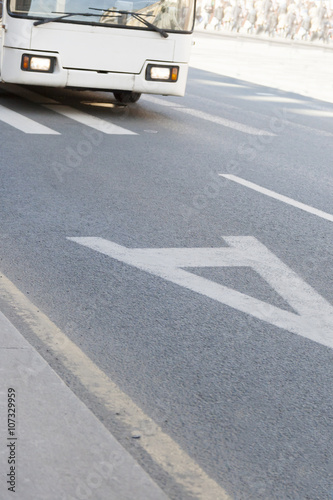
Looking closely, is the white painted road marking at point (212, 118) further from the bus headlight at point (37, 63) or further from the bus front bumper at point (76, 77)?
the bus headlight at point (37, 63)

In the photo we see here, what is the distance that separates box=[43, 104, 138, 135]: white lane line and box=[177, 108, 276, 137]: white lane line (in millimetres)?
1807

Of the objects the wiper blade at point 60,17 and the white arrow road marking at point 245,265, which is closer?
the white arrow road marking at point 245,265

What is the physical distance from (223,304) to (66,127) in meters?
6.05

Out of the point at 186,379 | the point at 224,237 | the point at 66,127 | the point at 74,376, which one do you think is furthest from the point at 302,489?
the point at 66,127

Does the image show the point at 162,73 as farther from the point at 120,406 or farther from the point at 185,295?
the point at 120,406

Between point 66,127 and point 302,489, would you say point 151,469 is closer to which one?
point 302,489

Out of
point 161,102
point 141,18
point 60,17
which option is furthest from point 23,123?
point 161,102

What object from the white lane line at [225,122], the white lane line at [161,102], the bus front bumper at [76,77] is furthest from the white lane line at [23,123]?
the white lane line at [161,102]

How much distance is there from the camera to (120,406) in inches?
133

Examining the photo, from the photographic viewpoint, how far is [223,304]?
4.64 m

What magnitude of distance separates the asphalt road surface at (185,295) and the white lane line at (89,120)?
0.37m

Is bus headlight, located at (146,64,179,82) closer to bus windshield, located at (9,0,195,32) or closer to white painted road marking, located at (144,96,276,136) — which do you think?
bus windshield, located at (9,0,195,32)

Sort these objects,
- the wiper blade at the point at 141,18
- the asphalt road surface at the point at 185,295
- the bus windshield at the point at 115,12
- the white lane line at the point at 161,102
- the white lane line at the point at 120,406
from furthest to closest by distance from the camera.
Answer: the white lane line at the point at 161,102 → the wiper blade at the point at 141,18 → the bus windshield at the point at 115,12 → the asphalt road surface at the point at 185,295 → the white lane line at the point at 120,406

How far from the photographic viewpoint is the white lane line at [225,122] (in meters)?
11.3
